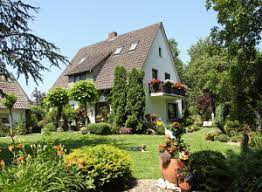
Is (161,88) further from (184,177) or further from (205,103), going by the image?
(184,177)

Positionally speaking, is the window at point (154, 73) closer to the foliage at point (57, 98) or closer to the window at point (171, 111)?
the window at point (171, 111)

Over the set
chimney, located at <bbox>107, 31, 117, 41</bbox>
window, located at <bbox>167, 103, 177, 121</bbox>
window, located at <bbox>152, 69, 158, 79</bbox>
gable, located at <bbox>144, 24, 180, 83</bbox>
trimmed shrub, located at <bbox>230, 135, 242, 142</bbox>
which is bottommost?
trimmed shrub, located at <bbox>230, 135, 242, 142</bbox>

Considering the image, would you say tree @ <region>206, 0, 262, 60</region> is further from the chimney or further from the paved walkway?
the chimney

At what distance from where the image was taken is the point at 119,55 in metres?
31.0

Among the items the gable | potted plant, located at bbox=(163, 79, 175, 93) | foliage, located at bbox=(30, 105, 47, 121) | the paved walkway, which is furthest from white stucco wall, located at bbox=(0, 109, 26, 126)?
the paved walkway

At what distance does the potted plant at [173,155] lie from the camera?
7246mm

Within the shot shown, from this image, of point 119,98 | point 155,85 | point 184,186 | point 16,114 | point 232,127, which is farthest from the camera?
point 16,114

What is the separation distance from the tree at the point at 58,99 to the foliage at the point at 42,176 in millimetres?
22037

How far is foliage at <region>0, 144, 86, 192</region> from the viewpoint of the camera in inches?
216

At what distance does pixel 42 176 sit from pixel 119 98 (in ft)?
65.8

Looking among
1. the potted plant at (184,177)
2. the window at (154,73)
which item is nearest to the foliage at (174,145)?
the potted plant at (184,177)

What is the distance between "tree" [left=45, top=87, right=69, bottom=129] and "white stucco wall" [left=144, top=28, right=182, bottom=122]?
23.1 ft

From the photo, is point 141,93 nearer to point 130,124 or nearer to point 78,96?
point 130,124

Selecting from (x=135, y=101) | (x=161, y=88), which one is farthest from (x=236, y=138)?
(x=161, y=88)
